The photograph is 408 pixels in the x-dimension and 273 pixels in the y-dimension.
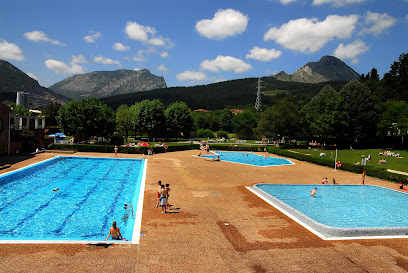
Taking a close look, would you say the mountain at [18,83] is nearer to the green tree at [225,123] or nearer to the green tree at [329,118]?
the green tree at [225,123]

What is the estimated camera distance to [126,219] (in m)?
12.9

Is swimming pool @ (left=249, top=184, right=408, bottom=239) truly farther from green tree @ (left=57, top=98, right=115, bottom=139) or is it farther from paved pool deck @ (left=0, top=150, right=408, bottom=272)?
green tree @ (left=57, top=98, right=115, bottom=139)

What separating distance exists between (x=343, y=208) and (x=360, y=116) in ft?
139

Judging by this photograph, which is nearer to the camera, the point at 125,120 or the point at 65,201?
the point at 65,201

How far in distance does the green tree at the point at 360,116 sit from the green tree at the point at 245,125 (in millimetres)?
31118

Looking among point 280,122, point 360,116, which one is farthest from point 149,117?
point 360,116

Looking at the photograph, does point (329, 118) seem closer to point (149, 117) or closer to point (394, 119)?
point (394, 119)

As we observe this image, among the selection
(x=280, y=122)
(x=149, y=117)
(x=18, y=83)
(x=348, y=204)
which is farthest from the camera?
(x=18, y=83)

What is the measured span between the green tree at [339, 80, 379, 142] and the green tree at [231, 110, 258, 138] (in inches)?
1225

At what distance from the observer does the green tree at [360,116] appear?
5259cm

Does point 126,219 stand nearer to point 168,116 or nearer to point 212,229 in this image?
point 212,229

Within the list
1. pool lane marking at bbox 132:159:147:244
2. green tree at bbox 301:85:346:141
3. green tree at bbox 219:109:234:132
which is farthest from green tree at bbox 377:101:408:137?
green tree at bbox 219:109:234:132

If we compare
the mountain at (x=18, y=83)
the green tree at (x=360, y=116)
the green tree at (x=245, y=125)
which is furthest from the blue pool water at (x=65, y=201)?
the mountain at (x=18, y=83)

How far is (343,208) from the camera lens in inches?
675
